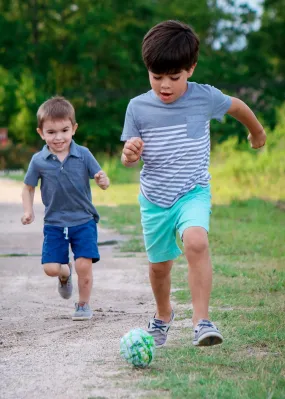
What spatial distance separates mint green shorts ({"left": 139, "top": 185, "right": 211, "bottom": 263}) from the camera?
16.0 feet

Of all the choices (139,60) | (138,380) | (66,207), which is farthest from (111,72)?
(138,380)

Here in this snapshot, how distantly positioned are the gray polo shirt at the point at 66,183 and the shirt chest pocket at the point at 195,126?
5.05ft

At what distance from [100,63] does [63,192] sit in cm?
2899

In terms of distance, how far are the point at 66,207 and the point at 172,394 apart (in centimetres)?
270

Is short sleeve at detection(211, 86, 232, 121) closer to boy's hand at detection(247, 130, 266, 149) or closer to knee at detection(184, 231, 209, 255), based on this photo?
boy's hand at detection(247, 130, 266, 149)

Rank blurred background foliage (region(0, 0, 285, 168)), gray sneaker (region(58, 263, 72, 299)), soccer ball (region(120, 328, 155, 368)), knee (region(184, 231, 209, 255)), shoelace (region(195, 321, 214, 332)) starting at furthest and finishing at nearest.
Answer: blurred background foliage (region(0, 0, 285, 168))
gray sneaker (region(58, 263, 72, 299))
knee (region(184, 231, 209, 255))
shoelace (region(195, 321, 214, 332))
soccer ball (region(120, 328, 155, 368))

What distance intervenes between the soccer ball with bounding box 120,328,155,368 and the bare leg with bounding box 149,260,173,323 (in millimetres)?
536

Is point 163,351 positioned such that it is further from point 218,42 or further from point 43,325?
point 218,42

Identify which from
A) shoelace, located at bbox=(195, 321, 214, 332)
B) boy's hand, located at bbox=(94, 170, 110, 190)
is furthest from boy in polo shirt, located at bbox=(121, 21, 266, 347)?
boy's hand, located at bbox=(94, 170, 110, 190)

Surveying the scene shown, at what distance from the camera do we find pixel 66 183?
643 centimetres

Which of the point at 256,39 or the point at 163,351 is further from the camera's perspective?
the point at 256,39

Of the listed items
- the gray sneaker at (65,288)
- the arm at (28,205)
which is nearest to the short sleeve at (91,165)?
the arm at (28,205)

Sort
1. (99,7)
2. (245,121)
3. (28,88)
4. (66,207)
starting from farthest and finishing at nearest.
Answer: (99,7) → (28,88) → (66,207) → (245,121)

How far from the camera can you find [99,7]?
113 feet
